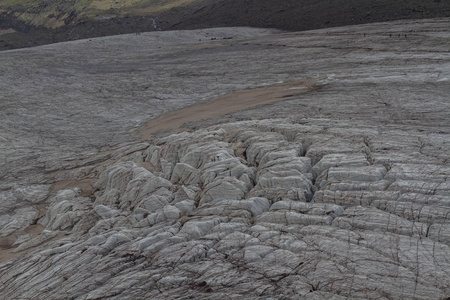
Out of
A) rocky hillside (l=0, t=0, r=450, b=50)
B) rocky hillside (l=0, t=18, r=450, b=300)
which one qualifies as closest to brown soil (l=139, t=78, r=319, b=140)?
rocky hillside (l=0, t=18, r=450, b=300)

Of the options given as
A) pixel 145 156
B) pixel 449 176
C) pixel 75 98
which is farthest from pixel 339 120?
pixel 75 98

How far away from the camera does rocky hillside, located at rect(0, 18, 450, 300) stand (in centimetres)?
1360

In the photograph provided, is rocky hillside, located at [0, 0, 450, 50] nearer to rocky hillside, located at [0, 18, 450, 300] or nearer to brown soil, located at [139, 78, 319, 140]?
rocky hillside, located at [0, 18, 450, 300]

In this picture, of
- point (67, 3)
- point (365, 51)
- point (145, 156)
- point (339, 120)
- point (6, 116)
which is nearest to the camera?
point (339, 120)

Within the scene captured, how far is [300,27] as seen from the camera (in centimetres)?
8662

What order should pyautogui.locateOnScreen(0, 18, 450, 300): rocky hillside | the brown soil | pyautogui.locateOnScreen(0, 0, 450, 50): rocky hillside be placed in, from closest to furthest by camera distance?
1. pyautogui.locateOnScreen(0, 18, 450, 300): rocky hillside
2. the brown soil
3. pyautogui.locateOnScreen(0, 0, 450, 50): rocky hillside

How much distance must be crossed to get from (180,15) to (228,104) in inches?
3487

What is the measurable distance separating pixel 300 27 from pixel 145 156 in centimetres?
6849

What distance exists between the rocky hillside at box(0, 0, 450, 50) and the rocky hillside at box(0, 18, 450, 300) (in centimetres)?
3935

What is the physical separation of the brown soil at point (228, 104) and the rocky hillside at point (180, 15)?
45760 millimetres

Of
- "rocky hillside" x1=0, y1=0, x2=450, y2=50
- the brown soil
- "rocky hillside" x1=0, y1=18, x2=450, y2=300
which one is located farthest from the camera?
"rocky hillside" x1=0, y1=0, x2=450, y2=50

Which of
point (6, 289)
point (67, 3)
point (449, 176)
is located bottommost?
point (6, 289)

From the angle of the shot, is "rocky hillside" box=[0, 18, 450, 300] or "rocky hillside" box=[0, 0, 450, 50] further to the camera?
"rocky hillside" box=[0, 0, 450, 50]

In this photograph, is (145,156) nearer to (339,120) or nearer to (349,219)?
(339,120)
